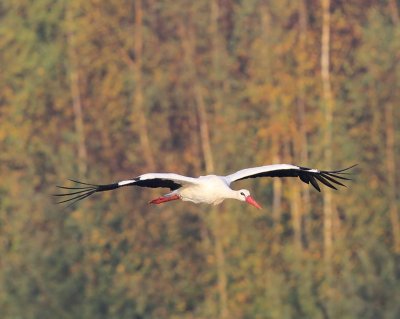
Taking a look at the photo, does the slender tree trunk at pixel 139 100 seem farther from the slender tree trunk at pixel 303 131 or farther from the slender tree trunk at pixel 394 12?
the slender tree trunk at pixel 394 12

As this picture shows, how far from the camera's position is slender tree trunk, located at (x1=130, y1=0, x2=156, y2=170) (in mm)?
34719

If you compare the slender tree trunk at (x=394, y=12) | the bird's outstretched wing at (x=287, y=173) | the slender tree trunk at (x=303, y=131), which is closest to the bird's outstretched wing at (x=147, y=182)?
the bird's outstretched wing at (x=287, y=173)

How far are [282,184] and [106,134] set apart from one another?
3.86 meters

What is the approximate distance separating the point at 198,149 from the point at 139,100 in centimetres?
140

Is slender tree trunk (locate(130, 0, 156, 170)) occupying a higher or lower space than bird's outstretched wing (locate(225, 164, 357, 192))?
higher

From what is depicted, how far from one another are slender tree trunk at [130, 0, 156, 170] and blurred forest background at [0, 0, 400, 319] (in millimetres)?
37

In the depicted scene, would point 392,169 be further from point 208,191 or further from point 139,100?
point 208,191

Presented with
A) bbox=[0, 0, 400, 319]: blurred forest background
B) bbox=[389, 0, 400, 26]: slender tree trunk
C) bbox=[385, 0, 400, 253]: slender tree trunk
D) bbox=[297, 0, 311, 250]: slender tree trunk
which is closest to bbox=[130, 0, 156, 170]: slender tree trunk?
bbox=[0, 0, 400, 319]: blurred forest background

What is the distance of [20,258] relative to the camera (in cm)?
3109

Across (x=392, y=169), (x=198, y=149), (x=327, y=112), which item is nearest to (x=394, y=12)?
(x=392, y=169)

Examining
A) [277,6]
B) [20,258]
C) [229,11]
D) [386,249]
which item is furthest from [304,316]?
[229,11]

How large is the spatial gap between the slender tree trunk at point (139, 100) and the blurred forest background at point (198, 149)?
37 millimetres

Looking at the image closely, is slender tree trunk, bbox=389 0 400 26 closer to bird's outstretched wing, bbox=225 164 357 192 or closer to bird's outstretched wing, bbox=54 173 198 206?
bird's outstretched wing, bbox=225 164 357 192

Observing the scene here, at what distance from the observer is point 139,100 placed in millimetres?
35219
